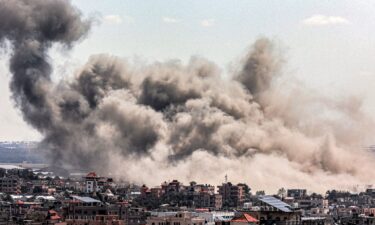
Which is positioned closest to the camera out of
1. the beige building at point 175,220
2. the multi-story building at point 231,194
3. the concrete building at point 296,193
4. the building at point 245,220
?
the building at point 245,220

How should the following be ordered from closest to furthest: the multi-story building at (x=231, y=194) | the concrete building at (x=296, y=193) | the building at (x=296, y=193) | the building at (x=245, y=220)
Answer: the building at (x=245, y=220) < the multi-story building at (x=231, y=194) < the concrete building at (x=296, y=193) < the building at (x=296, y=193)

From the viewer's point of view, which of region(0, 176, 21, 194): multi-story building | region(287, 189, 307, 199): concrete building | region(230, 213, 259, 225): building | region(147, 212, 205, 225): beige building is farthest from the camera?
region(0, 176, 21, 194): multi-story building

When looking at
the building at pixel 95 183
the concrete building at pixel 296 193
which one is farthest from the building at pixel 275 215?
the concrete building at pixel 296 193

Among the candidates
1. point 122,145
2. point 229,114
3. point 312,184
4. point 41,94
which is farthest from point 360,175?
point 41,94

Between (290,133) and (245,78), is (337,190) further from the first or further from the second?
(245,78)

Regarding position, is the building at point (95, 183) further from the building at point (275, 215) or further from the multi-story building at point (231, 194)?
the building at point (275, 215)

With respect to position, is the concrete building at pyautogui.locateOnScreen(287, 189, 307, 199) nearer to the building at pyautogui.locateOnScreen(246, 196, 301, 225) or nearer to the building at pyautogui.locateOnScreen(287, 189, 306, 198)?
the building at pyautogui.locateOnScreen(287, 189, 306, 198)

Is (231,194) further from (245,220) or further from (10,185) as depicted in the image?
(245,220)

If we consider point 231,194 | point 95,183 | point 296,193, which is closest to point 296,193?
point 296,193

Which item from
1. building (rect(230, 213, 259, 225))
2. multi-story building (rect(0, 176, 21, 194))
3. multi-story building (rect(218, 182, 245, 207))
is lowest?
building (rect(230, 213, 259, 225))

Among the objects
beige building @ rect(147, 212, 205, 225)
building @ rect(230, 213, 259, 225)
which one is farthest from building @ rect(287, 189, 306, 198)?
building @ rect(230, 213, 259, 225)

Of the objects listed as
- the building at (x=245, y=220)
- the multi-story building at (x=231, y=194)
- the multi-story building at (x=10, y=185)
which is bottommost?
the building at (x=245, y=220)

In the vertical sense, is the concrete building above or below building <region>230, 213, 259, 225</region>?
above
